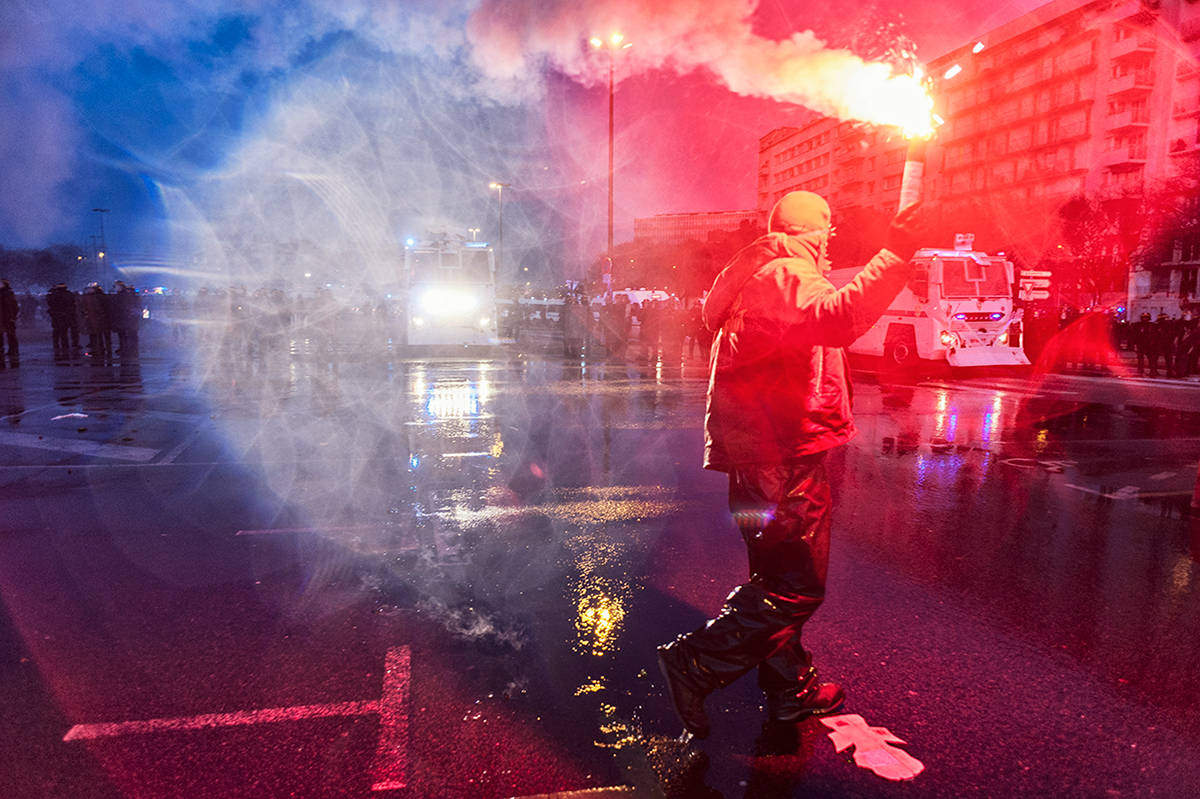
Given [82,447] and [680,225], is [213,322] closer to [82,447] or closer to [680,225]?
[82,447]

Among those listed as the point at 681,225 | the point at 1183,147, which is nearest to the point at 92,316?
the point at 1183,147

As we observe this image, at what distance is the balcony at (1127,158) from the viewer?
54.6 m

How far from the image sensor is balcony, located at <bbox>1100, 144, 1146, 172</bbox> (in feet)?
179

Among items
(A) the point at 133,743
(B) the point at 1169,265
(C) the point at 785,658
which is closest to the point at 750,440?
(C) the point at 785,658

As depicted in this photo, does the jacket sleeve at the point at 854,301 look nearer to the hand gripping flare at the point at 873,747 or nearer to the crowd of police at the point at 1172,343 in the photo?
the hand gripping flare at the point at 873,747

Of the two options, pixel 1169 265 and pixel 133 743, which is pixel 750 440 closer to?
pixel 133 743

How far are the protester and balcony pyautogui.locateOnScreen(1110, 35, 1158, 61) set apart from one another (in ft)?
221

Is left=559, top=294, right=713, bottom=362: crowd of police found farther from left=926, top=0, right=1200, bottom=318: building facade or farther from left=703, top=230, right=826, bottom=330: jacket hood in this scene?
left=926, top=0, right=1200, bottom=318: building facade

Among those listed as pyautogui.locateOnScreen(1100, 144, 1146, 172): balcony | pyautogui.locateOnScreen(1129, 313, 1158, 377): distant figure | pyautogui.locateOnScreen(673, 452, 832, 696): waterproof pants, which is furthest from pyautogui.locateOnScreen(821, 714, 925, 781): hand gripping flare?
pyautogui.locateOnScreen(1100, 144, 1146, 172): balcony

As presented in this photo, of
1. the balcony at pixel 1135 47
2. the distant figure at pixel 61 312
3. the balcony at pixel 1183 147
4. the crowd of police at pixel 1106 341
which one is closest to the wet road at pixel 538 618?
the crowd of police at pixel 1106 341

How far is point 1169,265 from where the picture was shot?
4822 cm

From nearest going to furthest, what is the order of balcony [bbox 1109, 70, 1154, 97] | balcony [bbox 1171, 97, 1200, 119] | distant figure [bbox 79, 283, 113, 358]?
distant figure [bbox 79, 283, 113, 358], balcony [bbox 1171, 97, 1200, 119], balcony [bbox 1109, 70, 1154, 97]

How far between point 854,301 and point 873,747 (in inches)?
65.0

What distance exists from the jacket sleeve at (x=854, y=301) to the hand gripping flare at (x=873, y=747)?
58.8 inches
